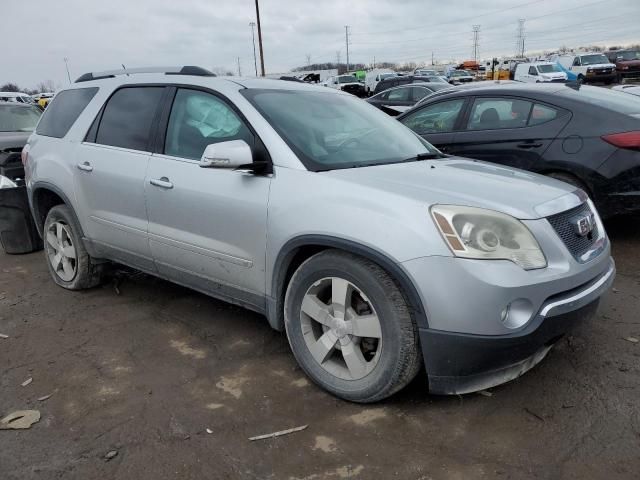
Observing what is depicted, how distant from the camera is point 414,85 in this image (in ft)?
48.7

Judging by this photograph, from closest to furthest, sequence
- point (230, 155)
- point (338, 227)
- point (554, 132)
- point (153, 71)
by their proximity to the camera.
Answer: point (338, 227) < point (230, 155) < point (153, 71) < point (554, 132)

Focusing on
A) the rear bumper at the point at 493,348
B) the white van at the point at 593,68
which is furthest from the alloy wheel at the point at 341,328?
the white van at the point at 593,68

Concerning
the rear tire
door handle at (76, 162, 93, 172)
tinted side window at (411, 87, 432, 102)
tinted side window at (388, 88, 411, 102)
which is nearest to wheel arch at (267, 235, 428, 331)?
door handle at (76, 162, 93, 172)

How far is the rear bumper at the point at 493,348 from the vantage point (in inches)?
99.3

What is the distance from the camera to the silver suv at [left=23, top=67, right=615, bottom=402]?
8.34 ft

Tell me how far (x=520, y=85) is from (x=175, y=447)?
5190 millimetres

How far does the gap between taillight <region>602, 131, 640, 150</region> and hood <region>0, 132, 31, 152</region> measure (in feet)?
22.8

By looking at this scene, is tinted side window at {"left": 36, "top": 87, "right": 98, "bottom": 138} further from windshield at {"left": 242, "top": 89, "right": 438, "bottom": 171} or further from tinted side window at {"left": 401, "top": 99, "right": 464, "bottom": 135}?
tinted side window at {"left": 401, "top": 99, "right": 464, "bottom": 135}

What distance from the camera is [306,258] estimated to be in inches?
123

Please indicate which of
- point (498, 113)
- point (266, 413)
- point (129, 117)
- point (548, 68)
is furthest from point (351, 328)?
point (548, 68)

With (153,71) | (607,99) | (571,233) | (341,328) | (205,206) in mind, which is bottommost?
(341,328)

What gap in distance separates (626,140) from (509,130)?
112cm

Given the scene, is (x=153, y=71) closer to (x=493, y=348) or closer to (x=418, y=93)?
(x=493, y=348)

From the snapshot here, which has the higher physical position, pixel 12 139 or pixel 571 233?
pixel 12 139
